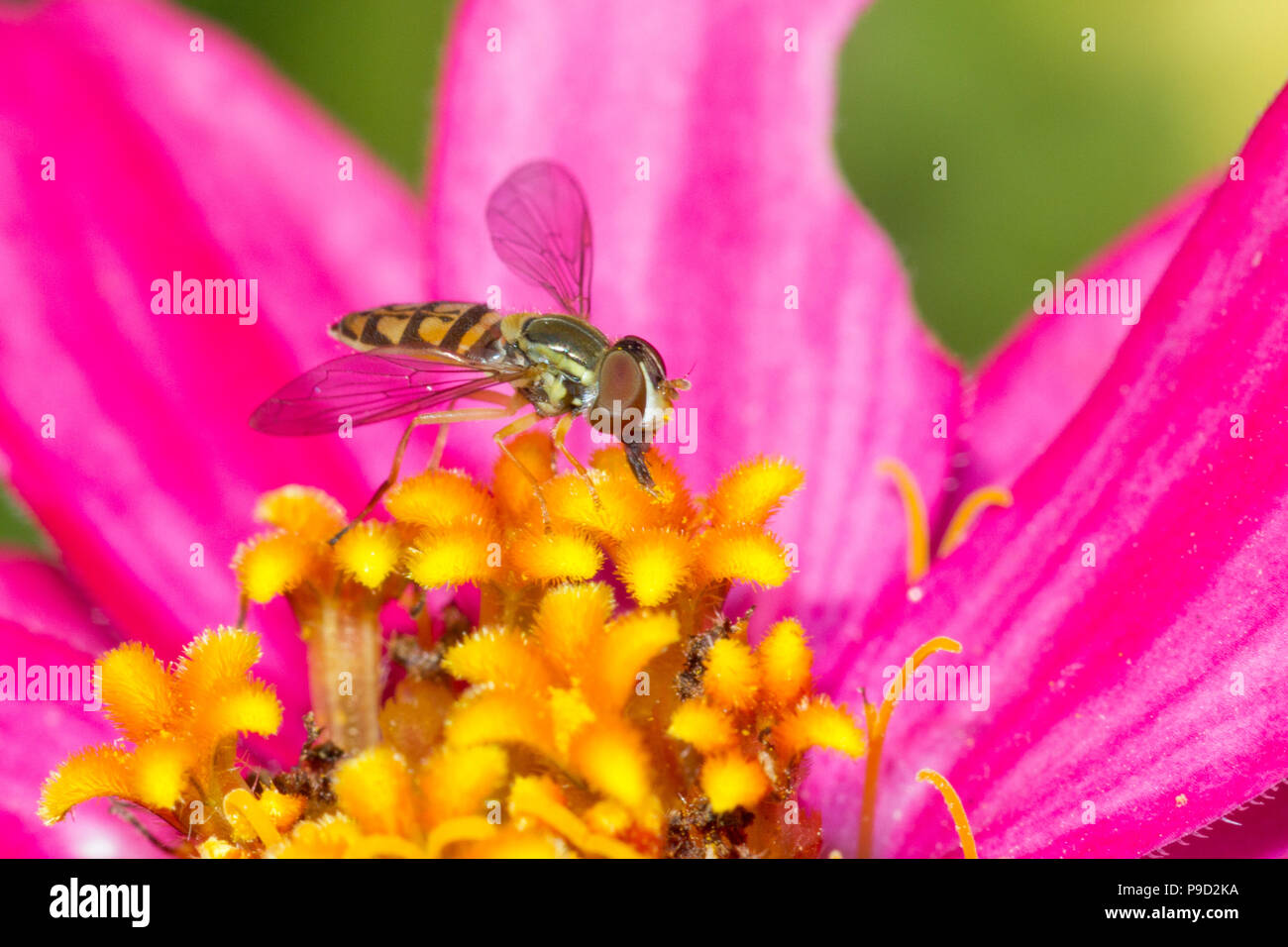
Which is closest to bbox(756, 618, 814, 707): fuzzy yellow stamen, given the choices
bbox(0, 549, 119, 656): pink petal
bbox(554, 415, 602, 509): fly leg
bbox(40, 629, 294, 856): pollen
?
bbox(554, 415, 602, 509): fly leg

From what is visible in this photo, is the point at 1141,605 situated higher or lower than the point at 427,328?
lower

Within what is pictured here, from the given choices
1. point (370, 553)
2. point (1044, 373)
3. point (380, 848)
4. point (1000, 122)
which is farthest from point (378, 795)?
point (1000, 122)

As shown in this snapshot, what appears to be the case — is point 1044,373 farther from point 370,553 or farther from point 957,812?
point 370,553

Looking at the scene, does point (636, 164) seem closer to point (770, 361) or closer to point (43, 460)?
point (770, 361)

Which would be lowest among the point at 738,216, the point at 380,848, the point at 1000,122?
the point at 380,848

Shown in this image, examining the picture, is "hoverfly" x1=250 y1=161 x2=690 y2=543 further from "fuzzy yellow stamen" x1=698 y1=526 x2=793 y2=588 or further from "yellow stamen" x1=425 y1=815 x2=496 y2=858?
"yellow stamen" x1=425 y1=815 x2=496 y2=858

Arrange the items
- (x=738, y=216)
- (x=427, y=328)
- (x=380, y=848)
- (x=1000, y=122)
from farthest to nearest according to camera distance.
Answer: (x=1000, y=122) < (x=738, y=216) < (x=427, y=328) < (x=380, y=848)

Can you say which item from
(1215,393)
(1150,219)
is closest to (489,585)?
(1215,393)

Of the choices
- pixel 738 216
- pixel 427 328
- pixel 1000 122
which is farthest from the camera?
pixel 1000 122
